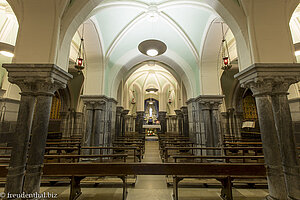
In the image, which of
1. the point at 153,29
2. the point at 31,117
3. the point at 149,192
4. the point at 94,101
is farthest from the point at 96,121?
the point at 153,29

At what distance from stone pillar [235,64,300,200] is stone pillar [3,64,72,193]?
4.03 m

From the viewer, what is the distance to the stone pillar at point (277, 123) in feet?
8.05

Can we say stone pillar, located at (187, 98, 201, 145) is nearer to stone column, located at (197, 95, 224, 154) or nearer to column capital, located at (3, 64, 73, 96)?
stone column, located at (197, 95, 224, 154)

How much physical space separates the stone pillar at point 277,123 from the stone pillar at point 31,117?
13.2 ft

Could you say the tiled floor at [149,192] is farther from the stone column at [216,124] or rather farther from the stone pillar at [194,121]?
the stone pillar at [194,121]

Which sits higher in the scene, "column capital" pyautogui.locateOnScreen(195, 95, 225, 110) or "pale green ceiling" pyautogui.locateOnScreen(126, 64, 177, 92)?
"pale green ceiling" pyautogui.locateOnScreen(126, 64, 177, 92)

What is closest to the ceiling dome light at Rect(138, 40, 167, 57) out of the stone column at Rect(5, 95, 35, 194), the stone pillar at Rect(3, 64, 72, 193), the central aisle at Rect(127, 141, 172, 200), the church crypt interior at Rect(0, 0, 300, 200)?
the church crypt interior at Rect(0, 0, 300, 200)

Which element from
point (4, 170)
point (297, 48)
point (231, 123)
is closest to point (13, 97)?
point (4, 170)

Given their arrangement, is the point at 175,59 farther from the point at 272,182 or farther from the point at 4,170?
the point at 4,170

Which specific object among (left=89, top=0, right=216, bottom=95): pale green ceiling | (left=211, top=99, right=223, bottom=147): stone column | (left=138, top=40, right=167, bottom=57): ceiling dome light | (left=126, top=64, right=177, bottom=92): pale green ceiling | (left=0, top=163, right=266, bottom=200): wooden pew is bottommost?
(left=0, top=163, right=266, bottom=200): wooden pew

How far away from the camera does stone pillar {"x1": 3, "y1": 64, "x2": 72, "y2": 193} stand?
249 centimetres

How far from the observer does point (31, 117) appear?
2740 millimetres

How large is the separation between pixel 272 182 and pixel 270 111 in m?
1.25

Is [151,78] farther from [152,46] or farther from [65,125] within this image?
[152,46]
